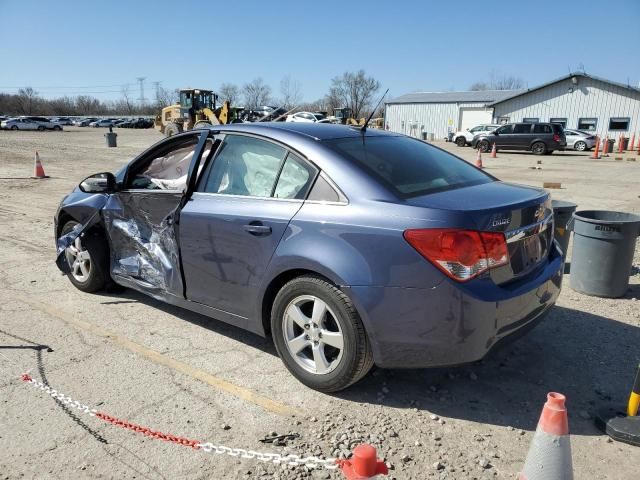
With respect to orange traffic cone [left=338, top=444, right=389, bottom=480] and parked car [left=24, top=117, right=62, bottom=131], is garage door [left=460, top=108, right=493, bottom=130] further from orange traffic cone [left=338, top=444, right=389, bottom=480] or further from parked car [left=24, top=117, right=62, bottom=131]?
orange traffic cone [left=338, top=444, right=389, bottom=480]

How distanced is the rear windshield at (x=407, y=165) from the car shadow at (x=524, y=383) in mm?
1093

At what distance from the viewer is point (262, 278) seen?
332 cm

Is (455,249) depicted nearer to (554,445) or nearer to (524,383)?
(554,445)

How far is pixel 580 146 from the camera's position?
32.0m

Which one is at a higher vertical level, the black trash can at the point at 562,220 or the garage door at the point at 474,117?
the garage door at the point at 474,117

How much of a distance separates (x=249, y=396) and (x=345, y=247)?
115 cm

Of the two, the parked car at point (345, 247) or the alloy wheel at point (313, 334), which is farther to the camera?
the alloy wheel at point (313, 334)

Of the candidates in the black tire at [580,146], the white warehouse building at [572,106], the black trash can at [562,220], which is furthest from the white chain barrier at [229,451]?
the white warehouse building at [572,106]

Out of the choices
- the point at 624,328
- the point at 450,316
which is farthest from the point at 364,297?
the point at 624,328

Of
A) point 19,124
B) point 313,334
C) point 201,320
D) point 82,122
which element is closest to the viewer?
point 313,334

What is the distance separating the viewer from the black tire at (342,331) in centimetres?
293

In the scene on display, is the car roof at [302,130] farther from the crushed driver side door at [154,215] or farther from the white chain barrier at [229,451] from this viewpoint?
the white chain barrier at [229,451]

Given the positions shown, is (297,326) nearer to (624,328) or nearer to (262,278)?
(262,278)

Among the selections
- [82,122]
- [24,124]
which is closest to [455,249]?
[24,124]
